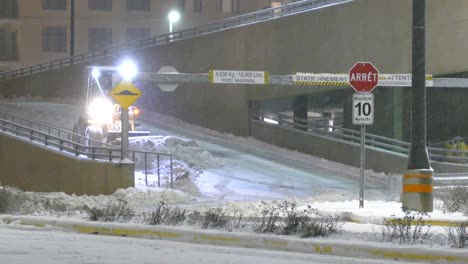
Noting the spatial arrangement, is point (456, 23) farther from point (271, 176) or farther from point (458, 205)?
point (458, 205)

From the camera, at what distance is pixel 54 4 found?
62625 millimetres

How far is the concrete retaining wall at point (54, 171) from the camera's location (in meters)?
21.2

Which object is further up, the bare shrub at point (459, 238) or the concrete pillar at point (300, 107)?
the concrete pillar at point (300, 107)

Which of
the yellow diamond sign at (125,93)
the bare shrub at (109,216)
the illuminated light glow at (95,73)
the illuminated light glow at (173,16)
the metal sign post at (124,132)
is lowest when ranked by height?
the bare shrub at (109,216)

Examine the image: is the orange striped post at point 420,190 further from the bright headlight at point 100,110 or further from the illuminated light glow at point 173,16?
the illuminated light glow at point 173,16

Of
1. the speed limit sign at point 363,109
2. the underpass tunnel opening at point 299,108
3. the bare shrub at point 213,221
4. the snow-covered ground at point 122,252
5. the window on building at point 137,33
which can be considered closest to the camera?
the snow-covered ground at point 122,252

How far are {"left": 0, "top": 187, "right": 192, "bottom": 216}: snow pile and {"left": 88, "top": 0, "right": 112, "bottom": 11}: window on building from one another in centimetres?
4506

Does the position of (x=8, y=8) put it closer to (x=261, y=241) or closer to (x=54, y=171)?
(x=54, y=171)

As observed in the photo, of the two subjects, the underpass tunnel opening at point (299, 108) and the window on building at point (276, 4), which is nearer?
the underpass tunnel opening at point (299, 108)

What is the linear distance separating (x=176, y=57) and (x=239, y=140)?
346 inches

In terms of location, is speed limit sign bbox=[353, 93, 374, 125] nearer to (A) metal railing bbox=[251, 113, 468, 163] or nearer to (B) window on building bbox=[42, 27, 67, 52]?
(A) metal railing bbox=[251, 113, 468, 163]

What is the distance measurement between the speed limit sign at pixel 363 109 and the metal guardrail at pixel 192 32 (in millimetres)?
17635

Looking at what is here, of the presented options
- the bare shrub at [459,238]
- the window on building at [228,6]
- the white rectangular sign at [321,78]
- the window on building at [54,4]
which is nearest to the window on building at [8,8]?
the window on building at [54,4]

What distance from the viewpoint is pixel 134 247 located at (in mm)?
10898
